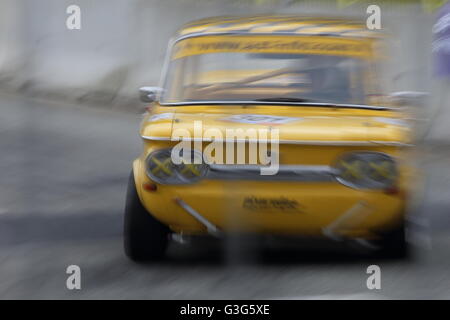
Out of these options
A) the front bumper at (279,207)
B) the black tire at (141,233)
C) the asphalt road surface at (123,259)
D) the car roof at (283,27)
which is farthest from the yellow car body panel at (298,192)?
the car roof at (283,27)

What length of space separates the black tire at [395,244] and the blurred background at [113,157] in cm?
9

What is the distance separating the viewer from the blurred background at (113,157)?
17.6ft

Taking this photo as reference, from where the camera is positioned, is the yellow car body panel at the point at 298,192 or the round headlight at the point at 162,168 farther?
the round headlight at the point at 162,168

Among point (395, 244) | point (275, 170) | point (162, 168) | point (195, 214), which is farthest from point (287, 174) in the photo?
point (395, 244)

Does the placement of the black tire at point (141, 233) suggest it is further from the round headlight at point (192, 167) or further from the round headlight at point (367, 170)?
the round headlight at point (367, 170)

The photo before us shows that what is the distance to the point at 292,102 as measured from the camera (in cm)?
605

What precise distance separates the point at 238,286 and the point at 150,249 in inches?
29.7

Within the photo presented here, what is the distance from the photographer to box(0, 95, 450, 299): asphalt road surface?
518 centimetres

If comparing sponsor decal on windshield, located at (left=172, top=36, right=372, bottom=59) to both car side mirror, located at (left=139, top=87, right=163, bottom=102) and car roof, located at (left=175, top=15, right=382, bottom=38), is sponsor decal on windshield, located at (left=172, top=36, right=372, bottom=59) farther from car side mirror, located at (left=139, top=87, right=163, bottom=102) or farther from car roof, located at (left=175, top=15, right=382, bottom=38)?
car side mirror, located at (left=139, top=87, right=163, bottom=102)

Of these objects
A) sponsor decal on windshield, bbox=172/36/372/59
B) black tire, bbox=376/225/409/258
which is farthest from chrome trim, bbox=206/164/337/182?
sponsor decal on windshield, bbox=172/36/372/59

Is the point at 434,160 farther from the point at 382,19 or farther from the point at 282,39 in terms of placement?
the point at 282,39

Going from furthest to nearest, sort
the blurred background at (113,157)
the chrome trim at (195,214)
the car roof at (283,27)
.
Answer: the car roof at (283,27), the chrome trim at (195,214), the blurred background at (113,157)

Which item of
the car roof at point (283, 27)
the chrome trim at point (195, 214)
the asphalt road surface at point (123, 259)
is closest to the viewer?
the asphalt road surface at point (123, 259)

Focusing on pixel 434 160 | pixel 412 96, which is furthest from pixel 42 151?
pixel 412 96
